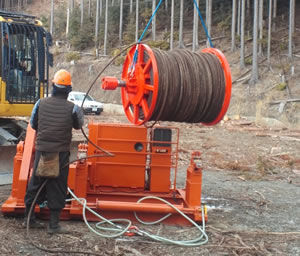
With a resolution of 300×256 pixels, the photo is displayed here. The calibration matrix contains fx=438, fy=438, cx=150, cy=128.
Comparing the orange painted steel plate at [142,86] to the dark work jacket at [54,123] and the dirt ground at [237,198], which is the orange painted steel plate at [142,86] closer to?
the dark work jacket at [54,123]

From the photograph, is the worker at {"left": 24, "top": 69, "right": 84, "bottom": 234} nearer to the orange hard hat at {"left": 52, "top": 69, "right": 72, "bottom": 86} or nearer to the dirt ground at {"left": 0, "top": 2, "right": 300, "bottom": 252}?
the orange hard hat at {"left": 52, "top": 69, "right": 72, "bottom": 86}

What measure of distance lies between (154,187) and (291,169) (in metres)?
6.08

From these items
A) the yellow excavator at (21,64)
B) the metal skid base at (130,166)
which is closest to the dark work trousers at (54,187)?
the metal skid base at (130,166)

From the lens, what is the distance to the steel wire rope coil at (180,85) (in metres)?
5.34

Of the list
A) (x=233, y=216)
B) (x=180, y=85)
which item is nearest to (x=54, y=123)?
(x=180, y=85)

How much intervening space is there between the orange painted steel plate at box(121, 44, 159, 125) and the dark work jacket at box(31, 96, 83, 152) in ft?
2.70

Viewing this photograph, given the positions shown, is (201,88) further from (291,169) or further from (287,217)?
(291,169)

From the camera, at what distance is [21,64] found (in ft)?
32.1

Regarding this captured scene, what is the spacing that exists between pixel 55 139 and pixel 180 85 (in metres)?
1.70

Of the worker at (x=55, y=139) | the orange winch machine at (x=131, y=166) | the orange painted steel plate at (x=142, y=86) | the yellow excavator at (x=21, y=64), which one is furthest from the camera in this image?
the yellow excavator at (x=21, y=64)

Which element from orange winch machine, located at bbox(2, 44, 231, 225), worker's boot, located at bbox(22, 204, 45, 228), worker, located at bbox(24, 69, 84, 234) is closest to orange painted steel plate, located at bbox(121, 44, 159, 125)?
orange winch machine, located at bbox(2, 44, 231, 225)

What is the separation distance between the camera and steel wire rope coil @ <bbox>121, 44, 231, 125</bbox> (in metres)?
5.34

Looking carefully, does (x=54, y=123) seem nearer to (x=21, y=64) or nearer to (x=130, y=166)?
(x=130, y=166)

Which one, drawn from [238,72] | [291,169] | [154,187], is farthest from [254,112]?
[154,187]
